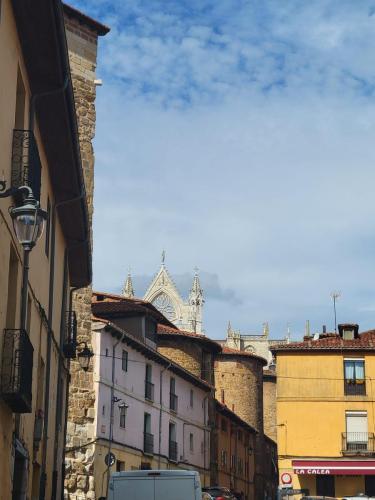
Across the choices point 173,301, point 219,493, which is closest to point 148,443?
point 219,493

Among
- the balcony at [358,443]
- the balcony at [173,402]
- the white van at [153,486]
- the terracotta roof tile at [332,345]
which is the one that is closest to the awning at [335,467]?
the balcony at [358,443]

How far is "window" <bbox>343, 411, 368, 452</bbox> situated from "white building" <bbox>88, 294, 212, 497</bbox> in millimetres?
8973

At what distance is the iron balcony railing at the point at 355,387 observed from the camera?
46.2 metres

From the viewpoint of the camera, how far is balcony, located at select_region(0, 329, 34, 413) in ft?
40.8

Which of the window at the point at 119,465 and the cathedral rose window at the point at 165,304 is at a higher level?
the cathedral rose window at the point at 165,304

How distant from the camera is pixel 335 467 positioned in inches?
1754

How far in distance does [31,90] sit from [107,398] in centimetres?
2510

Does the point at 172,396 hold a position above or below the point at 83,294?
below

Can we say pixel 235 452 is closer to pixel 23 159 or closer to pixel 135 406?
pixel 135 406

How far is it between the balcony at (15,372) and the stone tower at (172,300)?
13612cm

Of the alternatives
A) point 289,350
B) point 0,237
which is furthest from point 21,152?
point 289,350

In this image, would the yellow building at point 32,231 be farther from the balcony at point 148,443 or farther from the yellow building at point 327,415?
the yellow building at point 327,415

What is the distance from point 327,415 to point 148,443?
9.21 meters

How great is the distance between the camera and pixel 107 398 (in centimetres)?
3834
